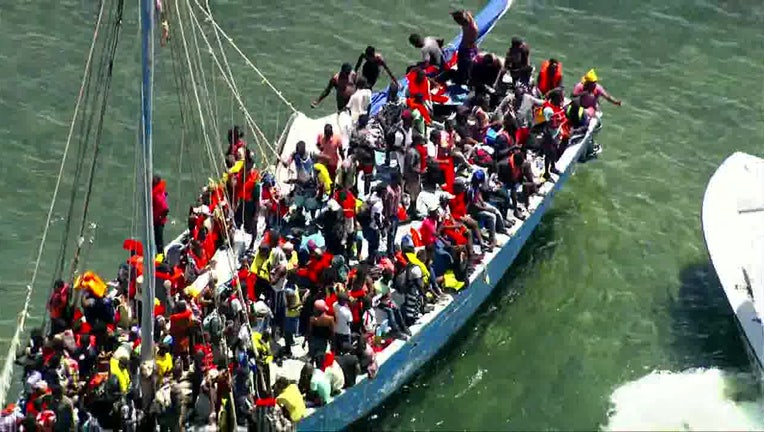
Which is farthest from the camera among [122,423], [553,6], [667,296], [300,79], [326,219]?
[553,6]

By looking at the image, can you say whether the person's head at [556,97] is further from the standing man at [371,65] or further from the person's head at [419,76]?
the standing man at [371,65]

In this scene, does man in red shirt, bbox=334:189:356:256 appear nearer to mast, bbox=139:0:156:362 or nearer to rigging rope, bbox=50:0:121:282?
rigging rope, bbox=50:0:121:282

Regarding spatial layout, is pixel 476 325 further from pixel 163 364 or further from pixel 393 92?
pixel 163 364

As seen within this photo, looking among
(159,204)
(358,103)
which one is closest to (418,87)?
(358,103)

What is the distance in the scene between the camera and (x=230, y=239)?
24.7 metres

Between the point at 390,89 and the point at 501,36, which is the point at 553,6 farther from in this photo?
the point at 390,89

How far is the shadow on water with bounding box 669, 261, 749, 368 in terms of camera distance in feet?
85.5

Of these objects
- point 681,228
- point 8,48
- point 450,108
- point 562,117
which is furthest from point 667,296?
point 8,48

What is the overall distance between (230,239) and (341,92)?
4854 mm

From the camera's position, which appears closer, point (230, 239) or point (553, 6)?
point (230, 239)

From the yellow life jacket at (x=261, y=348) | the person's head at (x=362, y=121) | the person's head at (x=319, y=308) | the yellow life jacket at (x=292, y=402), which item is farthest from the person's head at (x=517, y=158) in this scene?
the yellow life jacket at (x=292, y=402)

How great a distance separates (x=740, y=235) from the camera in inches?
1064

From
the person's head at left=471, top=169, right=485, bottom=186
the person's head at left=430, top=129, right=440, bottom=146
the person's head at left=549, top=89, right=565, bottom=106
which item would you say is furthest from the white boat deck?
the person's head at left=430, top=129, right=440, bottom=146

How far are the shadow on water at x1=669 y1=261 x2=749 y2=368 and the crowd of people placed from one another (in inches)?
148
